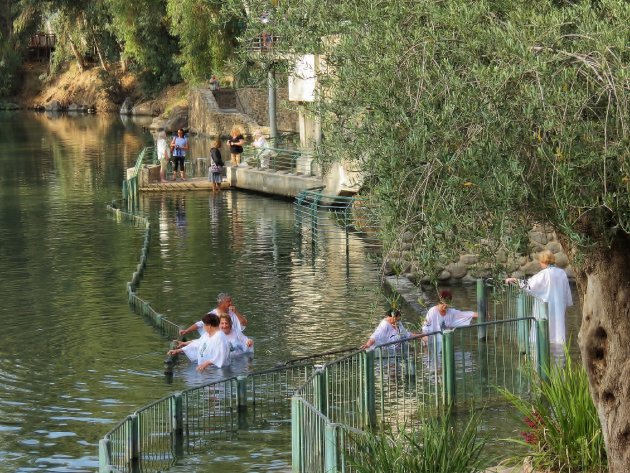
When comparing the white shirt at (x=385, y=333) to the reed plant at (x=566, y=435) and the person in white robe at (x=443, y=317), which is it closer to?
the person in white robe at (x=443, y=317)

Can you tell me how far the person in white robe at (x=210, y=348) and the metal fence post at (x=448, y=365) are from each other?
3.80 meters

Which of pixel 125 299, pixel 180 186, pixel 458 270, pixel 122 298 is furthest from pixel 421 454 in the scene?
pixel 180 186

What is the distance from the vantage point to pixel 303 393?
13.4 metres

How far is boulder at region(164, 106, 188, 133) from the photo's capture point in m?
68.5

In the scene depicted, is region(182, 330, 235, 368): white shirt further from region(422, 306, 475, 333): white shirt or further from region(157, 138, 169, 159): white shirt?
region(157, 138, 169, 159): white shirt

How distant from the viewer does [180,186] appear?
39969mm

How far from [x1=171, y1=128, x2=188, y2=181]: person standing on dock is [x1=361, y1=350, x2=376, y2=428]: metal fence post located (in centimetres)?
2612

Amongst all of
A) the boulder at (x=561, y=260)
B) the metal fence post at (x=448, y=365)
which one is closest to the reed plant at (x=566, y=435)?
the metal fence post at (x=448, y=365)

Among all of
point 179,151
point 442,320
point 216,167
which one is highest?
point 179,151

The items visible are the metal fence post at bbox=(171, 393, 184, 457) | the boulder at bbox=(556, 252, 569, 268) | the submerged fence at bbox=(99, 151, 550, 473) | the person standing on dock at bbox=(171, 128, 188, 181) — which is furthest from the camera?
the person standing on dock at bbox=(171, 128, 188, 181)

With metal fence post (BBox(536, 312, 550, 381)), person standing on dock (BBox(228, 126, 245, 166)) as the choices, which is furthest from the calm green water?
metal fence post (BBox(536, 312, 550, 381))

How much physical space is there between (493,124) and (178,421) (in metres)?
6.61

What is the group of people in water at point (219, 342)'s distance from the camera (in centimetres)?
1847

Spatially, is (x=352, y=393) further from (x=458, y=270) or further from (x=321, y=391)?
(x=458, y=270)
